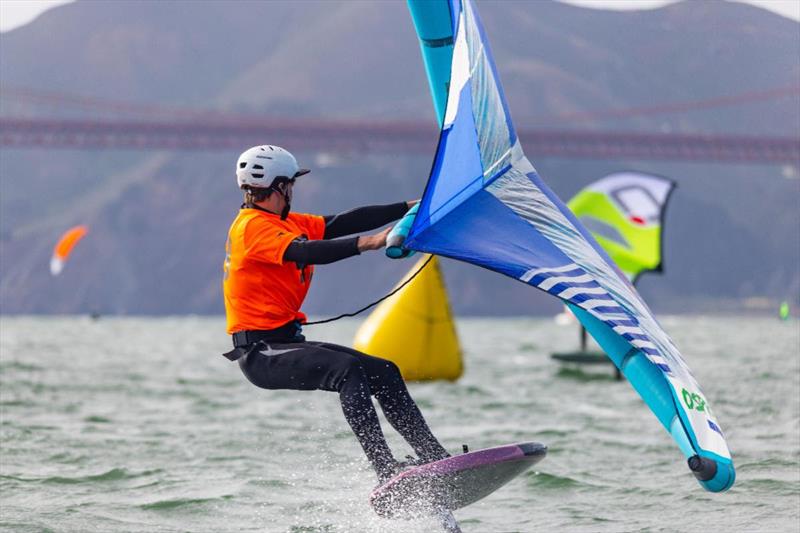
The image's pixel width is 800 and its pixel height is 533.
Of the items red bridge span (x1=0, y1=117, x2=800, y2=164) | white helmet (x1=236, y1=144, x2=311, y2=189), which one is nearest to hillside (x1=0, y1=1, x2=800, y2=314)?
red bridge span (x1=0, y1=117, x2=800, y2=164)

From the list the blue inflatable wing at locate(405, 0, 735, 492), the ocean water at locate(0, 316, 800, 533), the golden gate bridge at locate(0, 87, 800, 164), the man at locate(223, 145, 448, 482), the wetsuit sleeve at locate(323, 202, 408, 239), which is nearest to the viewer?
the blue inflatable wing at locate(405, 0, 735, 492)

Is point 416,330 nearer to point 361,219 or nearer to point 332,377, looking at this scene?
point 361,219

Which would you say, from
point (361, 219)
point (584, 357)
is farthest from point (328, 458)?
point (584, 357)

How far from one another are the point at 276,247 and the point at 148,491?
9.93ft

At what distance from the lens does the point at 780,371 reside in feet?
59.5

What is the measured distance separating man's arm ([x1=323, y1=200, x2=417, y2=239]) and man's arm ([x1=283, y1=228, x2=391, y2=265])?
0.52 meters

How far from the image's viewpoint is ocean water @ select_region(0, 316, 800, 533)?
6.29m

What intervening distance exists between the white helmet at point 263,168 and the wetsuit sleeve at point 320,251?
1.07 feet

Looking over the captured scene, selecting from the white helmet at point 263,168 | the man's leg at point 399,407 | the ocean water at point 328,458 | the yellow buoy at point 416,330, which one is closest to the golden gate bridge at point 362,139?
the ocean water at point 328,458

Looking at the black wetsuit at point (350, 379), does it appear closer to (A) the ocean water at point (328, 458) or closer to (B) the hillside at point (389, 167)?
(A) the ocean water at point (328, 458)

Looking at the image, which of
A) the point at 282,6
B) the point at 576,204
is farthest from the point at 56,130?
the point at 282,6

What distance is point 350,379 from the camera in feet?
15.5

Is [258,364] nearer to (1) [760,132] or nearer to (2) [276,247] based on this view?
(2) [276,247]

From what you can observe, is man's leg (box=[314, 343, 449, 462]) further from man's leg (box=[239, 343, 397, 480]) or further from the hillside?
the hillside
